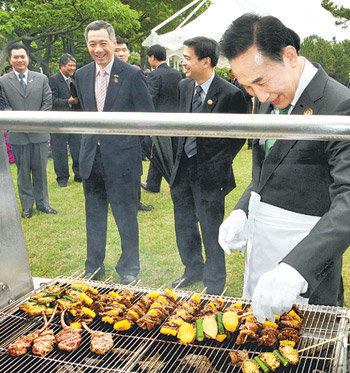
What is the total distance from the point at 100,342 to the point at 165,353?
0.29 metres

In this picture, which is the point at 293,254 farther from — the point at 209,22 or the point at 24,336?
the point at 209,22

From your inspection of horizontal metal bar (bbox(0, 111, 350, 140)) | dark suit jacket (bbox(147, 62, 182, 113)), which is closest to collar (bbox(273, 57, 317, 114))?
horizontal metal bar (bbox(0, 111, 350, 140))

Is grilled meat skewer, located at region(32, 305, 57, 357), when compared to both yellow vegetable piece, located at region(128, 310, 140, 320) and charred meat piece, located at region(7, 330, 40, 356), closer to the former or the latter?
charred meat piece, located at region(7, 330, 40, 356)

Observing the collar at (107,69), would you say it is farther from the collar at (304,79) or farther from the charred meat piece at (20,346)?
the charred meat piece at (20,346)

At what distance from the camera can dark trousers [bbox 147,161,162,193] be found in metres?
4.11

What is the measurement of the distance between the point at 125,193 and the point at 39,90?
9.55ft

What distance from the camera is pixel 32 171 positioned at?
3.26m

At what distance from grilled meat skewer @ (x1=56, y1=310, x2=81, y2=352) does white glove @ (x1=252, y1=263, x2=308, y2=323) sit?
831 millimetres

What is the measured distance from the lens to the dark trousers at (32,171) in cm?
324

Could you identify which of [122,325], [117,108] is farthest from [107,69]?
[122,325]

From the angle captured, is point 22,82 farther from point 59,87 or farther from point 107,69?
point 107,69

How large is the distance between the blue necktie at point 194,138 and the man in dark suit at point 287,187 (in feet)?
4.33

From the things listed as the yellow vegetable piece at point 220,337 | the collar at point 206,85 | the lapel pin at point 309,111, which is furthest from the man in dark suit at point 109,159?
the lapel pin at point 309,111

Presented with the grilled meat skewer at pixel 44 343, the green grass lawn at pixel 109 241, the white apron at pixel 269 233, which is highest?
the white apron at pixel 269 233
